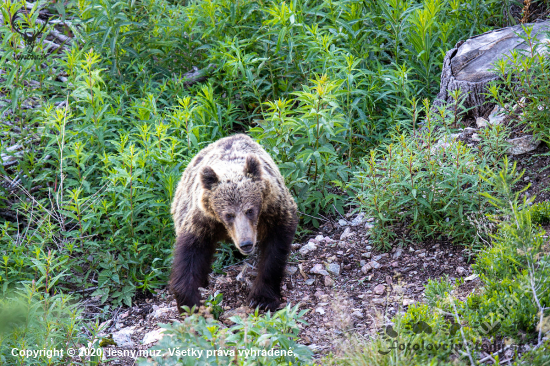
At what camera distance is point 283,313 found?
350 cm

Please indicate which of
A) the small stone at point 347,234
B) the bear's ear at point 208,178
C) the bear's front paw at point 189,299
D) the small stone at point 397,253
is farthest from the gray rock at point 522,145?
the bear's front paw at point 189,299

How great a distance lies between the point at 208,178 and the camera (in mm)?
4734

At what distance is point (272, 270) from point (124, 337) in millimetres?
1540

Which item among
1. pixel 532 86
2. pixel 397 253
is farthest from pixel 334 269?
pixel 532 86

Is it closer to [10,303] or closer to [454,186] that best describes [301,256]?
[454,186]

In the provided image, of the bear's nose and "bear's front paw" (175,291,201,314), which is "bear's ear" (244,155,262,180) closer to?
the bear's nose

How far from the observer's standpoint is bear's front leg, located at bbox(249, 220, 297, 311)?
4984 mm

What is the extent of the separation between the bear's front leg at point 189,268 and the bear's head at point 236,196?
36 centimetres

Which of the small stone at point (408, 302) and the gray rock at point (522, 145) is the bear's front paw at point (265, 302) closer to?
the small stone at point (408, 302)

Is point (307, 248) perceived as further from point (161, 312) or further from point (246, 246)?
point (161, 312)

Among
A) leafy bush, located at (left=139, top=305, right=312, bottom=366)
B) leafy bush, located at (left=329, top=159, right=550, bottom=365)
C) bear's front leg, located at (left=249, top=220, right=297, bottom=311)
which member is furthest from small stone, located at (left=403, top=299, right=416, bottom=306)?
leafy bush, located at (left=139, top=305, right=312, bottom=366)

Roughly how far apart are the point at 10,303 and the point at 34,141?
287 cm

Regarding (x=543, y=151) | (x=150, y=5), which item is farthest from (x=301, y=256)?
(x=150, y=5)

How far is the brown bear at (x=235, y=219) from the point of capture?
469 cm
